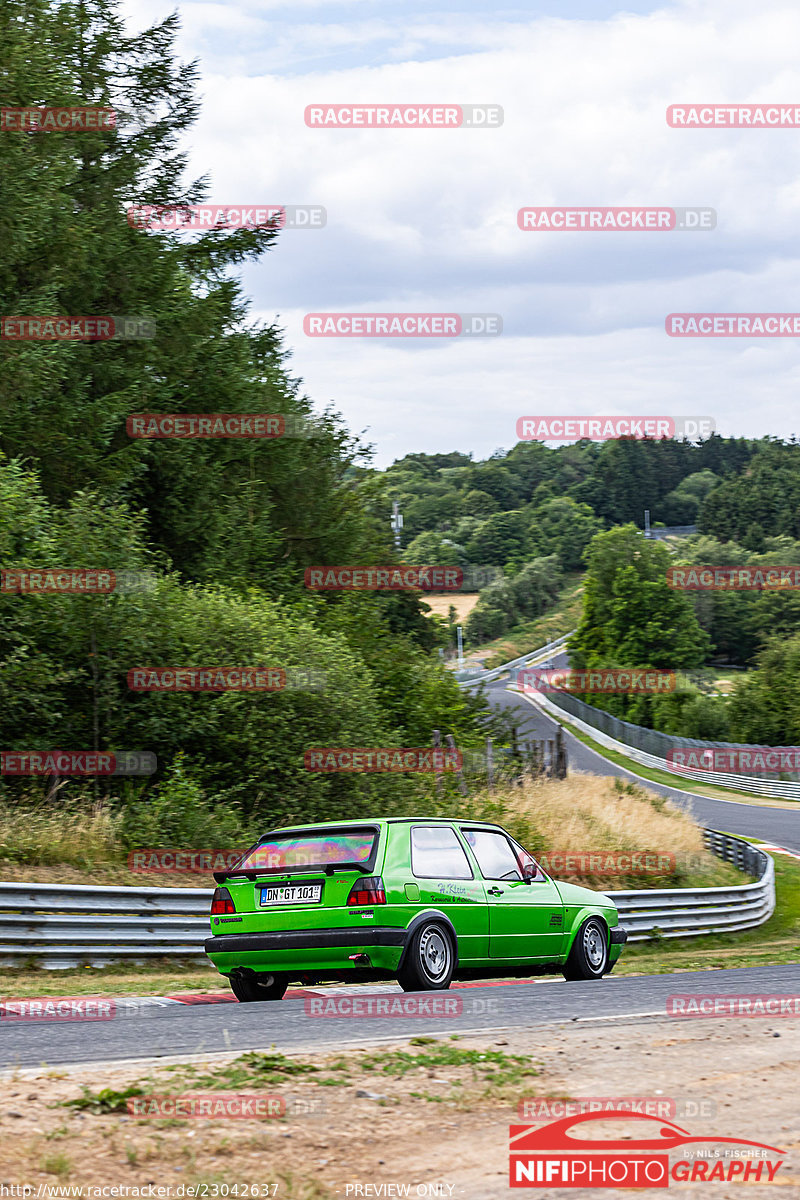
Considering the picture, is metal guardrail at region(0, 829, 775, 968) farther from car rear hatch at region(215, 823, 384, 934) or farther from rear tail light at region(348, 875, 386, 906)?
rear tail light at region(348, 875, 386, 906)

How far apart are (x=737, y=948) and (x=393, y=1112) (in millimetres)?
14796

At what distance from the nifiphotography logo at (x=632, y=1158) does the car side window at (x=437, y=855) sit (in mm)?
4703

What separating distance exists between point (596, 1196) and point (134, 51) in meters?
32.4

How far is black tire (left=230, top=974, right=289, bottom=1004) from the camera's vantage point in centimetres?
960

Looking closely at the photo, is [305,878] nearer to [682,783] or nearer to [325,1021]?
[325,1021]

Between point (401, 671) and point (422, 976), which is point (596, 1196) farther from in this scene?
point (401, 671)

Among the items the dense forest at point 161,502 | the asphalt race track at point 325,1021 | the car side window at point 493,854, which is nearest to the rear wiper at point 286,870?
the asphalt race track at point 325,1021

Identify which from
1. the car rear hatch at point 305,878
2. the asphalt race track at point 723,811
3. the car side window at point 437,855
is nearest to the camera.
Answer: the car rear hatch at point 305,878

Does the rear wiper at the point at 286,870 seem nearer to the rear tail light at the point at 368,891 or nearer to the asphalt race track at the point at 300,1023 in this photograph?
the rear tail light at the point at 368,891

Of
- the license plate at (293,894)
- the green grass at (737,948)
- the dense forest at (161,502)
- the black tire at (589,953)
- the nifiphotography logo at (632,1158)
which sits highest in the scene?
the dense forest at (161,502)

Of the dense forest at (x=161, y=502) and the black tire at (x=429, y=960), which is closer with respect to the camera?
the black tire at (x=429, y=960)

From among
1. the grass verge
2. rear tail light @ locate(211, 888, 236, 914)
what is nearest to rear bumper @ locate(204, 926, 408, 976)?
rear tail light @ locate(211, 888, 236, 914)

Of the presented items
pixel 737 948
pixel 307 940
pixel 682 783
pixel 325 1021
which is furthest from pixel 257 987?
pixel 682 783

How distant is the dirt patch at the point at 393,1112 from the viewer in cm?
436
